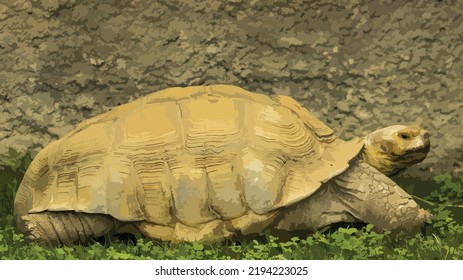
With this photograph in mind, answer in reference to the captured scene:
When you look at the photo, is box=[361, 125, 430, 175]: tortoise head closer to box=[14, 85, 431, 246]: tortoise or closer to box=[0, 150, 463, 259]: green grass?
box=[14, 85, 431, 246]: tortoise

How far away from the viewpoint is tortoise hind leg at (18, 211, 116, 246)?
3939 millimetres

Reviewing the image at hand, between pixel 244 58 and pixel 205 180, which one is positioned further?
pixel 244 58

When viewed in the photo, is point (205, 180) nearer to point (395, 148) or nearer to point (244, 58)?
point (395, 148)

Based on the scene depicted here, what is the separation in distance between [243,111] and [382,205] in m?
0.89

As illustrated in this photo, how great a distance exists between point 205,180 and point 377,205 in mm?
937

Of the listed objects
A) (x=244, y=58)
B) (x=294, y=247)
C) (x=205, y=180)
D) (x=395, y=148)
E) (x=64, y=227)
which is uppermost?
(x=244, y=58)

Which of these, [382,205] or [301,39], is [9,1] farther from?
[382,205]

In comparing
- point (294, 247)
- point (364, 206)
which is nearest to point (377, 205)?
point (364, 206)

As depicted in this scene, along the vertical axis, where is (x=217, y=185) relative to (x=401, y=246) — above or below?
above

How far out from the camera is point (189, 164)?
154 inches

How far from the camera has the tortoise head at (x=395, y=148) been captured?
13.9ft

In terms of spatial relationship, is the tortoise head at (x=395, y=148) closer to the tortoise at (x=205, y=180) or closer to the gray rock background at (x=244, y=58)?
the tortoise at (x=205, y=180)

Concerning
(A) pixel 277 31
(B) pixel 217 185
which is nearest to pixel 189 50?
(A) pixel 277 31

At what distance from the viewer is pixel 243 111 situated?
414 centimetres
